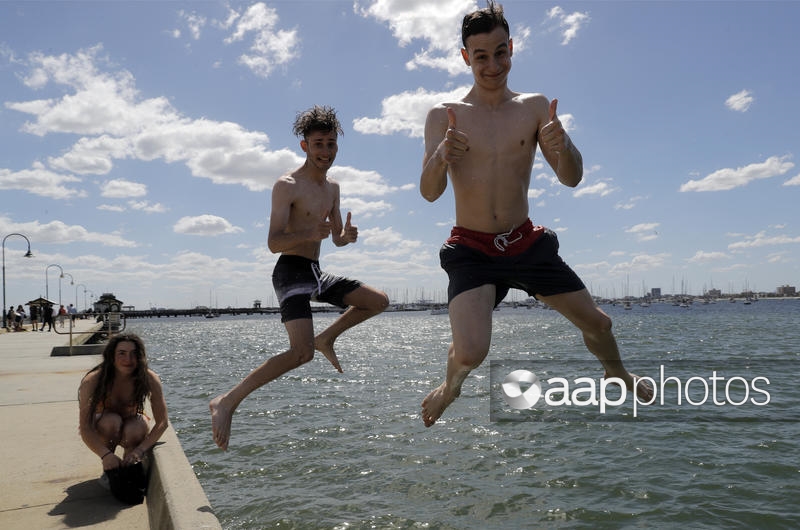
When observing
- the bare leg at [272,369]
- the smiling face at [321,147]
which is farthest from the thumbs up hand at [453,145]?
the bare leg at [272,369]

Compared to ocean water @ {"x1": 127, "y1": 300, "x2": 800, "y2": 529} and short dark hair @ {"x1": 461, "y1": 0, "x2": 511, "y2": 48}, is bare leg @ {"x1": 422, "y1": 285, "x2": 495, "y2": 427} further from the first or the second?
ocean water @ {"x1": 127, "y1": 300, "x2": 800, "y2": 529}

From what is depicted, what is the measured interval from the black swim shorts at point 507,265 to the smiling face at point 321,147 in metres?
1.70

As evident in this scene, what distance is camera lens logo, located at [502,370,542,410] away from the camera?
55.8 ft

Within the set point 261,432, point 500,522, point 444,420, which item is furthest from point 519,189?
point 444,420

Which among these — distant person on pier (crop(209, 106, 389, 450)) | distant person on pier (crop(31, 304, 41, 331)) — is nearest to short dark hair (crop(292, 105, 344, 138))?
distant person on pier (crop(209, 106, 389, 450))

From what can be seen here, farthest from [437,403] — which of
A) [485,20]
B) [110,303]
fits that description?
[110,303]

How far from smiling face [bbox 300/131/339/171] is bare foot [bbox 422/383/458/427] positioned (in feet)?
7.05

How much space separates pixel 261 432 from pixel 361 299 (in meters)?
8.38

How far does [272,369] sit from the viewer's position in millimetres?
4691

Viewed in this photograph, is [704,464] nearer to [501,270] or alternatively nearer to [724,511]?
[724,511]

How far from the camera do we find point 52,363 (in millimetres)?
16031

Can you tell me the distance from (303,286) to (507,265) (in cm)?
194

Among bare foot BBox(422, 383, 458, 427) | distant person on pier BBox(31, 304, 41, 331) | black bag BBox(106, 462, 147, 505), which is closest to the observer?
bare foot BBox(422, 383, 458, 427)

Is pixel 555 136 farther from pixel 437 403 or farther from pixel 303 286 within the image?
pixel 303 286
